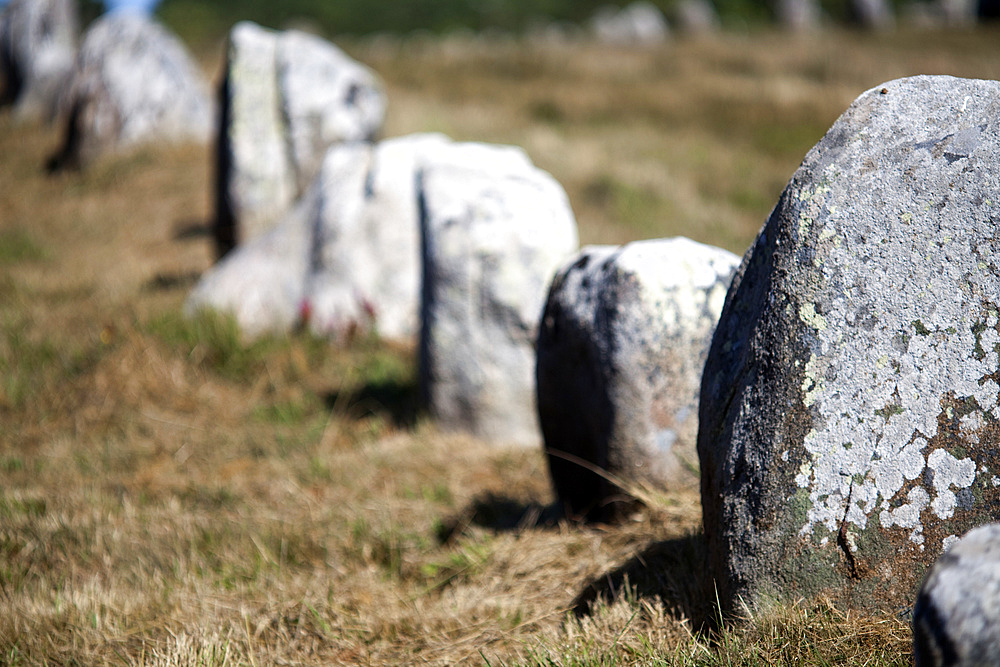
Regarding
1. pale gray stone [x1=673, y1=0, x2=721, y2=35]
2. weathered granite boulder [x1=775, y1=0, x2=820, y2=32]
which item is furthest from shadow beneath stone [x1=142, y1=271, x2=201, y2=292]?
pale gray stone [x1=673, y1=0, x2=721, y2=35]

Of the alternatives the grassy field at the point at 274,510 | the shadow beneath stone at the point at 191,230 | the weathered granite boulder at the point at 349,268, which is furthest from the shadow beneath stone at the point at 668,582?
the shadow beneath stone at the point at 191,230

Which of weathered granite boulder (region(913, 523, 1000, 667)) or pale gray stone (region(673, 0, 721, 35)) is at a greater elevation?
pale gray stone (region(673, 0, 721, 35))

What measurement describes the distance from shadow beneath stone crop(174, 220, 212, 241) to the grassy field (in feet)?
0.11

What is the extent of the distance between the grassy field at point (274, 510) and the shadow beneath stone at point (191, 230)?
3cm

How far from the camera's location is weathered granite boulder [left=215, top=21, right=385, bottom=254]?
658 cm

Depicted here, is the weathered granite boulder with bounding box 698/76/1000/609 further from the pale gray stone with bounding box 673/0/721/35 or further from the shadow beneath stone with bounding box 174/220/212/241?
the pale gray stone with bounding box 673/0/721/35

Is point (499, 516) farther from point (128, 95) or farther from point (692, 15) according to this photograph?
point (692, 15)

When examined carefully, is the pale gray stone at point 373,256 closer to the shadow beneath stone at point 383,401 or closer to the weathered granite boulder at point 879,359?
the shadow beneath stone at point 383,401

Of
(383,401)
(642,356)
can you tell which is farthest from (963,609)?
(383,401)

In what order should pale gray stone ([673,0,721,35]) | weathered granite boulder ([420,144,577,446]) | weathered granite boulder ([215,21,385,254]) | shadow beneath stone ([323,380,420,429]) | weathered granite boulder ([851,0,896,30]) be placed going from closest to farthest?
weathered granite boulder ([420,144,577,446]) → shadow beneath stone ([323,380,420,429]) → weathered granite boulder ([215,21,385,254]) → weathered granite boulder ([851,0,896,30]) → pale gray stone ([673,0,721,35])

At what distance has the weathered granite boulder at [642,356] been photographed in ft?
7.88

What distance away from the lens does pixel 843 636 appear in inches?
56.6

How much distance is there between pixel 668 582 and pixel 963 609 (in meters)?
1.06

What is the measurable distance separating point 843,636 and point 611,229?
6444 millimetres
